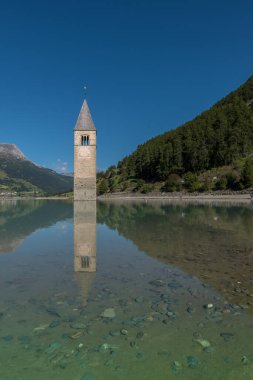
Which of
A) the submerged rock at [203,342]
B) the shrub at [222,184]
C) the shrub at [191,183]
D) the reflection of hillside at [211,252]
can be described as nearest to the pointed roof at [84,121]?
the shrub at [191,183]

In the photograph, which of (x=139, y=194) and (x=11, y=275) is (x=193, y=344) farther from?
(x=139, y=194)

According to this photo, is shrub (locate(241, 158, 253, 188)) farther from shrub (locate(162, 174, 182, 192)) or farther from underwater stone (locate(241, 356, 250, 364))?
underwater stone (locate(241, 356, 250, 364))

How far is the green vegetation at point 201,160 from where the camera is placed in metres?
71.2

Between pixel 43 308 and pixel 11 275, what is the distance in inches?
112

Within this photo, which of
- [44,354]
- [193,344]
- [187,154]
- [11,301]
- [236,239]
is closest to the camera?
[44,354]

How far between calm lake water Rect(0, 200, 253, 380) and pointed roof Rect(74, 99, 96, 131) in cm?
5601

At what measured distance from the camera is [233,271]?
9.25 meters

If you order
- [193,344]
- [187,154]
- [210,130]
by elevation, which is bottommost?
[193,344]

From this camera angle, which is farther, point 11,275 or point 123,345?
point 11,275

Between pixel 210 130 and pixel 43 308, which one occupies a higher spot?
pixel 210 130

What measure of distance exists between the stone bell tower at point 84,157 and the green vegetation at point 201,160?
54.5 ft

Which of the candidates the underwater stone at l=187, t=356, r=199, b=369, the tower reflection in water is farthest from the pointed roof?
the underwater stone at l=187, t=356, r=199, b=369

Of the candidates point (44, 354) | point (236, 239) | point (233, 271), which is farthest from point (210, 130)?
point (44, 354)

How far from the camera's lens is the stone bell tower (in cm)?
6481
